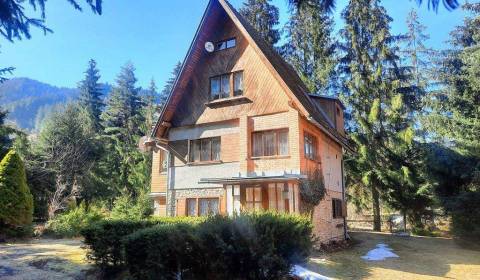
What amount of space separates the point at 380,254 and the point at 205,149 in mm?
9832

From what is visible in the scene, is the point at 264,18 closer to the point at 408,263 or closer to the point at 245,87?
the point at 245,87

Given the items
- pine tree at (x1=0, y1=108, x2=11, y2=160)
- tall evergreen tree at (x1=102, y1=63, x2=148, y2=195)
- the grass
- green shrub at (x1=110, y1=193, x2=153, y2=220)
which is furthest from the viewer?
tall evergreen tree at (x1=102, y1=63, x2=148, y2=195)

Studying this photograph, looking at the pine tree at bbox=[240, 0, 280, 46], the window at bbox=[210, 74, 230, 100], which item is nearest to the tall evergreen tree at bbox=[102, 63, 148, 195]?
the window at bbox=[210, 74, 230, 100]

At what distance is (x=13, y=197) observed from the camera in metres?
18.2

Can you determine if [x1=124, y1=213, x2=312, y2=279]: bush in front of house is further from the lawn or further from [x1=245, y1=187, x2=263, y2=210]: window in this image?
[x1=245, y1=187, x2=263, y2=210]: window

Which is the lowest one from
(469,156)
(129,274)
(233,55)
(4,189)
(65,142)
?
(129,274)

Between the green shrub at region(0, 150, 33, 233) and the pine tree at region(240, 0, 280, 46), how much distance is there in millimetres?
22938

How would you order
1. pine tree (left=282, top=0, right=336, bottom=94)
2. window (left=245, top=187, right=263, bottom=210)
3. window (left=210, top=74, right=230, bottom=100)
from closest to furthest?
1. window (left=245, top=187, right=263, bottom=210)
2. window (left=210, top=74, right=230, bottom=100)
3. pine tree (left=282, top=0, right=336, bottom=94)

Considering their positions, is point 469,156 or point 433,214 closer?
point 469,156

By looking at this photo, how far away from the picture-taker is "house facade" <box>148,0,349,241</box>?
642 inches

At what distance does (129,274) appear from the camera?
8.30 meters

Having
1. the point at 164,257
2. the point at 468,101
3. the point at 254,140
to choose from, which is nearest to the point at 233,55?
the point at 254,140

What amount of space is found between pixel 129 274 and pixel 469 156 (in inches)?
714

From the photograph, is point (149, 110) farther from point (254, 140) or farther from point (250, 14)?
point (254, 140)
